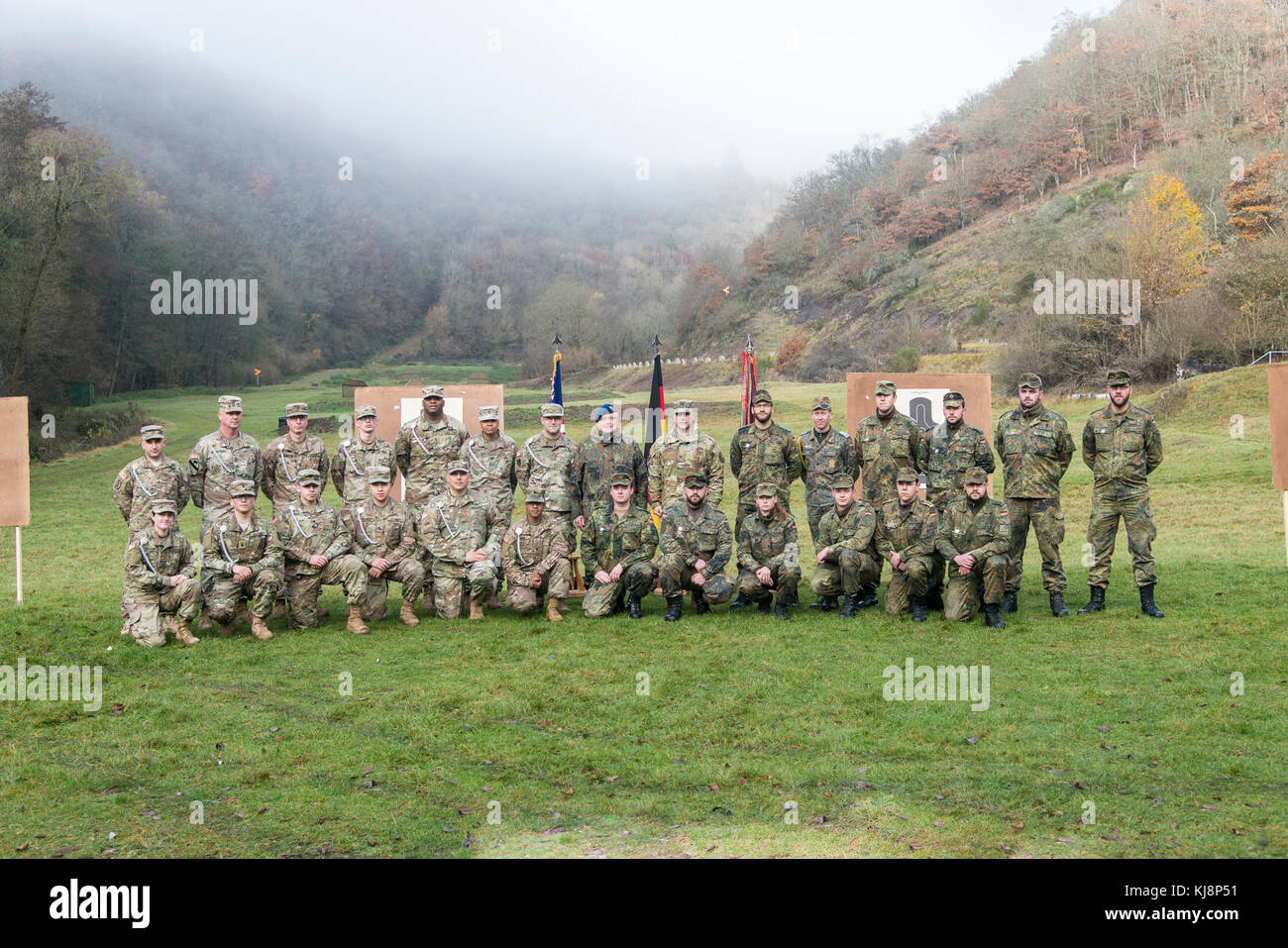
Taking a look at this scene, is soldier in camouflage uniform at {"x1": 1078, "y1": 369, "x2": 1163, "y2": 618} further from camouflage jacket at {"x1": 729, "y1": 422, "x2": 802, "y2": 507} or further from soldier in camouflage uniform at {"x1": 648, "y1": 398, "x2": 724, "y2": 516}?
soldier in camouflage uniform at {"x1": 648, "y1": 398, "x2": 724, "y2": 516}

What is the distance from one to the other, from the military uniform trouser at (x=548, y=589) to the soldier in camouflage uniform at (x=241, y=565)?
251 cm

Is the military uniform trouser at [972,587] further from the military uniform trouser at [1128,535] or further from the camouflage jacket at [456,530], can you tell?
the camouflage jacket at [456,530]

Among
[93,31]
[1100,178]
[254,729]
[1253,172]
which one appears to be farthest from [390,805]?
[93,31]

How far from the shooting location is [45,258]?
33.7 m

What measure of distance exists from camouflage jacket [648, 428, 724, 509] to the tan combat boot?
11.5 feet

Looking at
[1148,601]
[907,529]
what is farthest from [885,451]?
[1148,601]

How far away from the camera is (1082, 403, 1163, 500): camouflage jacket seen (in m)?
10.1

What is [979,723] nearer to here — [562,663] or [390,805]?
[562,663]

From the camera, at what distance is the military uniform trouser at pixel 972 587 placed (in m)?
9.69

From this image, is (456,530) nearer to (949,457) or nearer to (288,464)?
(288,464)

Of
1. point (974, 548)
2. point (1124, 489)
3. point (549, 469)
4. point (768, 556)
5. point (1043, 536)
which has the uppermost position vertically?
point (549, 469)

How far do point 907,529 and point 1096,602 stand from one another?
2.09 m

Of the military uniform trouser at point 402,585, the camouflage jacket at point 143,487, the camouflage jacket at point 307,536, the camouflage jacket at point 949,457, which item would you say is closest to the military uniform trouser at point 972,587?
the camouflage jacket at point 949,457

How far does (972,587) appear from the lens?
32.7 feet
